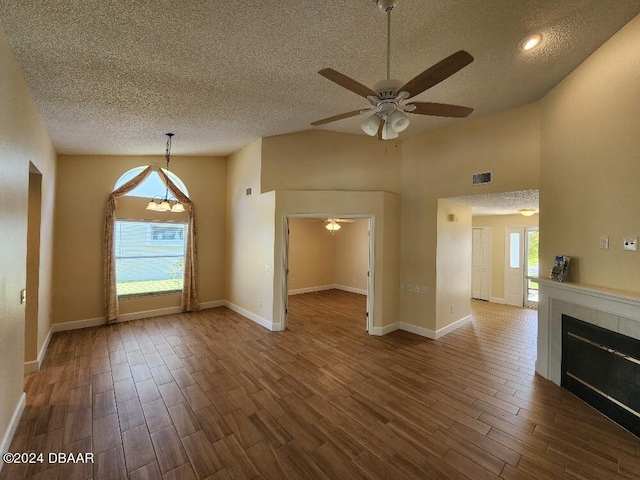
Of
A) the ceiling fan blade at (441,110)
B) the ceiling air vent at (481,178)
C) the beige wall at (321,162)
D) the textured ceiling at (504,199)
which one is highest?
the beige wall at (321,162)

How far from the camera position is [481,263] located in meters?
7.67

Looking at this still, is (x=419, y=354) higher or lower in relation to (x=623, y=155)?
lower

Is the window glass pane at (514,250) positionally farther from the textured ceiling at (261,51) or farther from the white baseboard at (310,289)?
the white baseboard at (310,289)

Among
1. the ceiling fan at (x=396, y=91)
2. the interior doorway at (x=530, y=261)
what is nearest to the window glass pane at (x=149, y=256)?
the ceiling fan at (x=396, y=91)

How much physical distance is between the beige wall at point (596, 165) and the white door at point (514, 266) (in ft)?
13.7

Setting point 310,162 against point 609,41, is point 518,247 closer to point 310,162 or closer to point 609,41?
point 609,41

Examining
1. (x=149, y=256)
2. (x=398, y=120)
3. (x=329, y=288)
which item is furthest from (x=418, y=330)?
(x=149, y=256)

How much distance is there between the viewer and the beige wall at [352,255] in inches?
335

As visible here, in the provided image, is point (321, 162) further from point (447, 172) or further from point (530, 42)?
point (530, 42)

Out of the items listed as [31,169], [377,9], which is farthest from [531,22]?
[31,169]

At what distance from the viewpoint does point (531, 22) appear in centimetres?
223

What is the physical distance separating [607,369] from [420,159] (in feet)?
12.1

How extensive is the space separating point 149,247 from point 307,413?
4.93 metres

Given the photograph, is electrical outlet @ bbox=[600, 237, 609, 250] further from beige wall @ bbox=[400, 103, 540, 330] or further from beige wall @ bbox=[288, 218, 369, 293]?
beige wall @ bbox=[288, 218, 369, 293]
